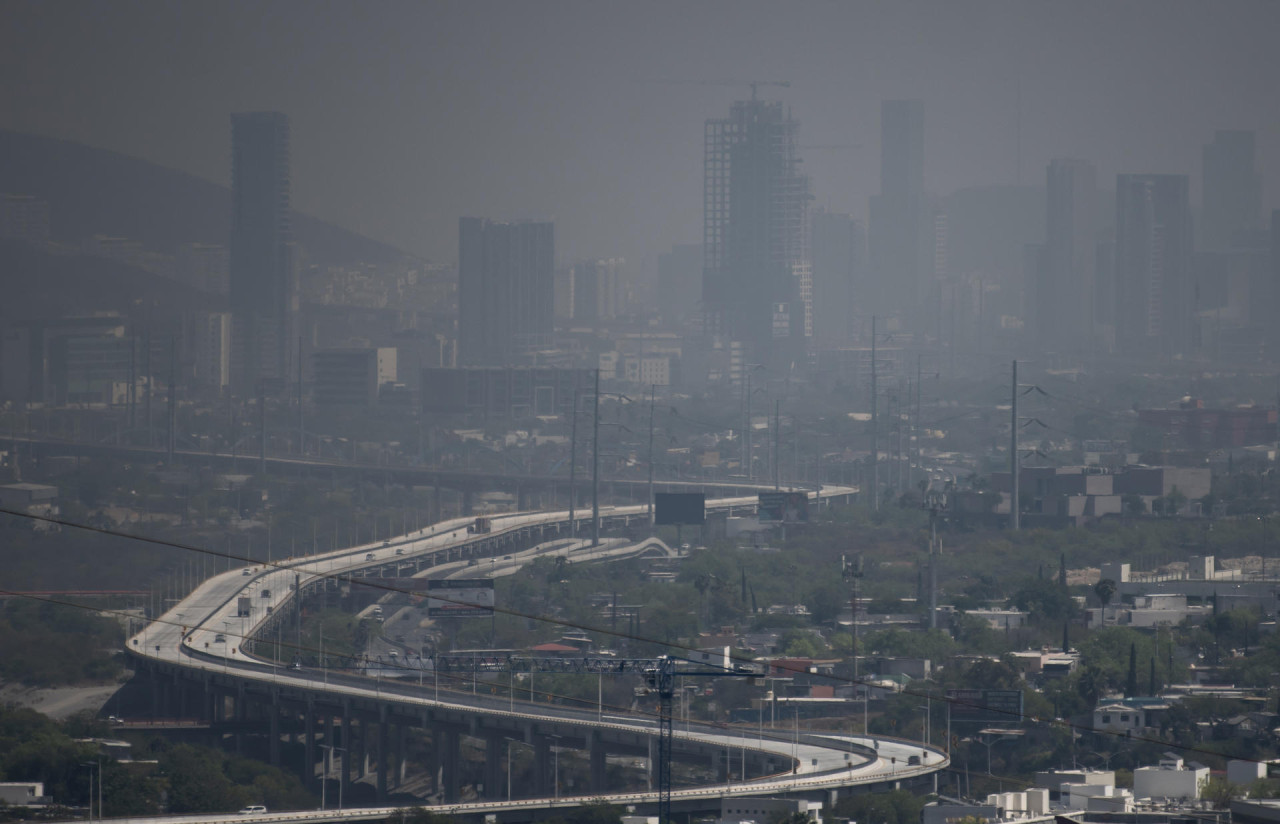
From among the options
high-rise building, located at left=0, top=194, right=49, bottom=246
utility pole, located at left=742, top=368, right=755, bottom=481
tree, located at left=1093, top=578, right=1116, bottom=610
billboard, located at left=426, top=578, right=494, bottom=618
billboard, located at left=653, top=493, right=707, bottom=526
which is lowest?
billboard, located at left=426, top=578, right=494, bottom=618

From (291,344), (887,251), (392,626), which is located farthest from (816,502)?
(887,251)

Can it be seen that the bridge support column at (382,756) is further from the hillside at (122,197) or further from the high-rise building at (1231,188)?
the high-rise building at (1231,188)

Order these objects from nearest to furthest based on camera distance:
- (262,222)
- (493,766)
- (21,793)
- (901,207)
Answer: (21,793) < (493,766) < (262,222) < (901,207)

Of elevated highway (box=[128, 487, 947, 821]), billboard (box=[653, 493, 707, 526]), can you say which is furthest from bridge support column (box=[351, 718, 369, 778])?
billboard (box=[653, 493, 707, 526])

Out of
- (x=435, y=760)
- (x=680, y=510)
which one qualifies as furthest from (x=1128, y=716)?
(x=680, y=510)

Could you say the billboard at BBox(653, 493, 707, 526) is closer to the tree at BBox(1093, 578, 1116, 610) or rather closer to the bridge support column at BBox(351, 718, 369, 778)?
the tree at BBox(1093, 578, 1116, 610)

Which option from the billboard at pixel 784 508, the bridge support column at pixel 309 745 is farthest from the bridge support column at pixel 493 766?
the billboard at pixel 784 508

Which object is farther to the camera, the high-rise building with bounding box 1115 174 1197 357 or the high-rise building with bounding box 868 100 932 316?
the high-rise building with bounding box 868 100 932 316

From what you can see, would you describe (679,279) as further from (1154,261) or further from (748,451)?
(748,451)
